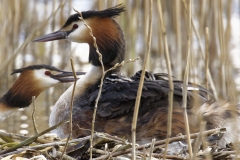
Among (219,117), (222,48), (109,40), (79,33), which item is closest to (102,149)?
(219,117)

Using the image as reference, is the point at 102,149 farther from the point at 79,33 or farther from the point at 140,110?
the point at 79,33

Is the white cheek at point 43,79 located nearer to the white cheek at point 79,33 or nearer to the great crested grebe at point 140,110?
the great crested grebe at point 140,110

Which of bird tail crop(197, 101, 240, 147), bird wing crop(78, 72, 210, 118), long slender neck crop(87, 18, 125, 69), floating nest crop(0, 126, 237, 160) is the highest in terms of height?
long slender neck crop(87, 18, 125, 69)

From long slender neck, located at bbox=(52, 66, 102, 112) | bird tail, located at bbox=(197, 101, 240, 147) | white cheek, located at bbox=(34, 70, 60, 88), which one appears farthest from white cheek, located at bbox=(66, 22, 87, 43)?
bird tail, located at bbox=(197, 101, 240, 147)

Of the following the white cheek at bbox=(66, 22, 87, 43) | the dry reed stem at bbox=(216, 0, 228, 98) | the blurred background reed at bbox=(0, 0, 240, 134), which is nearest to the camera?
the dry reed stem at bbox=(216, 0, 228, 98)

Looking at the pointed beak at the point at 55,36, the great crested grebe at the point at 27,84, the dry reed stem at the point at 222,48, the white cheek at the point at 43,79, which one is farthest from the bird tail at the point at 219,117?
the pointed beak at the point at 55,36

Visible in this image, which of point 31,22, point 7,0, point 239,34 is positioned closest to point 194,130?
point 7,0

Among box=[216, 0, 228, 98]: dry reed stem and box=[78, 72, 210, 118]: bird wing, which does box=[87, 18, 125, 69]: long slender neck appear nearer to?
box=[78, 72, 210, 118]: bird wing

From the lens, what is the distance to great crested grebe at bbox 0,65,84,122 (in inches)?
208

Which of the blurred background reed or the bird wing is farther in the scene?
the blurred background reed

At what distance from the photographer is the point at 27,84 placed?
5.34m

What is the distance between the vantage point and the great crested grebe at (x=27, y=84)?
5.28 m

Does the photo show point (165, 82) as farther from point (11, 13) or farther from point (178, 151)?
point (11, 13)

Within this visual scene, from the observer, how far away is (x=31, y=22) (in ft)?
30.6
